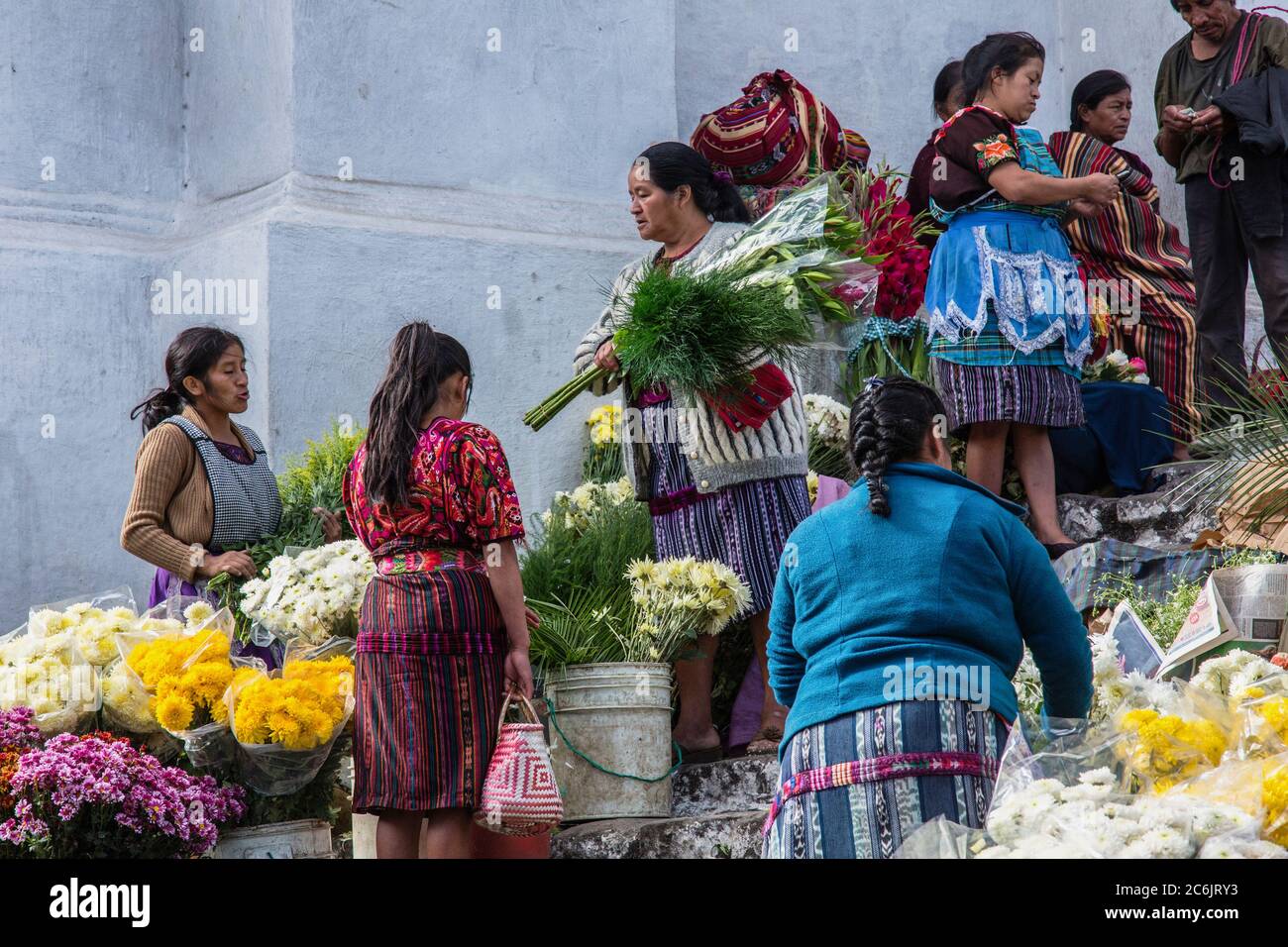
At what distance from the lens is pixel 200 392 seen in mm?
5414

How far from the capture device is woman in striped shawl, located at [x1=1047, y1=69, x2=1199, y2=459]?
24.8 feet

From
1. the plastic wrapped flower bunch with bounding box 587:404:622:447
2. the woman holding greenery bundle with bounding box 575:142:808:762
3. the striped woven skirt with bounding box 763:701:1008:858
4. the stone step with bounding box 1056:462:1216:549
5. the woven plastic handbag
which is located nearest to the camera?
the striped woven skirt with bounding box 763:701:1008:858

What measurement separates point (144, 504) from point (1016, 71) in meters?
3.25

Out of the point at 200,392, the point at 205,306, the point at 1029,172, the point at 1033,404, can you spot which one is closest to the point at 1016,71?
the point at 1029,172

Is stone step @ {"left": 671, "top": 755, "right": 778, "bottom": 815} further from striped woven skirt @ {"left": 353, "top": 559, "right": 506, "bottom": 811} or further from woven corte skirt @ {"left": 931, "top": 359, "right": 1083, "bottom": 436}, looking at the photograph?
woven corte skirt @ {"left": 931, "top": 359, "right": 1083, "bottom": 436}

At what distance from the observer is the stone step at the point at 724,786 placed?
508cm

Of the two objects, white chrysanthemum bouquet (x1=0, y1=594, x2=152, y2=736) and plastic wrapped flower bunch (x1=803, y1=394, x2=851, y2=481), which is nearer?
white chrysanthemum bouquet (x1=0, y1=594, x2=152, y2=736)

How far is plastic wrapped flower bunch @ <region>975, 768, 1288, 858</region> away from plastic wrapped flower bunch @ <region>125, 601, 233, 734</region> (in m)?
2.47

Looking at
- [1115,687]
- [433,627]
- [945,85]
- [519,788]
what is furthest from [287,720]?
[945,85]

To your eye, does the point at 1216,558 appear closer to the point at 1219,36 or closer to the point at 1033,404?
the point at 1033,404

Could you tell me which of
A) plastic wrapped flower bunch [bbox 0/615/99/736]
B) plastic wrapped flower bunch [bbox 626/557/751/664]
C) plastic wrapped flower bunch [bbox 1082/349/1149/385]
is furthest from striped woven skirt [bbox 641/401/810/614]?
plastic wrapped flower bunch [bbox 1082/349/1149/385]

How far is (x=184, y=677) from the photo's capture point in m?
4.41

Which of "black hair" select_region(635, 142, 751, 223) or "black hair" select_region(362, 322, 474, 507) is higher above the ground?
"black hair" select_region(635, 142, 751, 223)

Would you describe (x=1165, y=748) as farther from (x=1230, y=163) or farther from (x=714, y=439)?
(x=1230, y=163)
